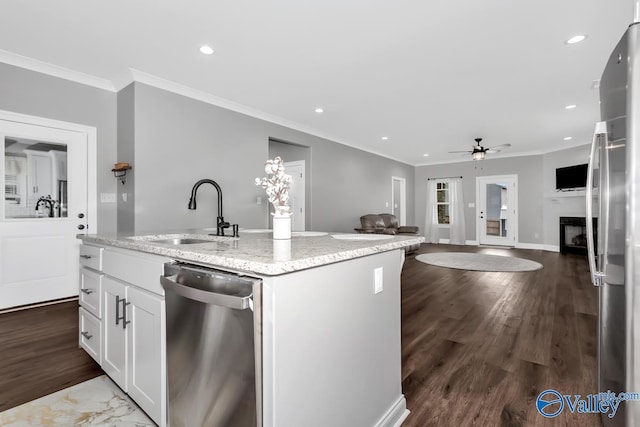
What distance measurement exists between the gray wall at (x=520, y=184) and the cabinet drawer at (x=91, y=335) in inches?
361

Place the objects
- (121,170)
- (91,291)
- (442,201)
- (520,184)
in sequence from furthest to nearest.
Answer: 1. (442,201)
2. (520,184)
3. (121,170)
4. (91,291)

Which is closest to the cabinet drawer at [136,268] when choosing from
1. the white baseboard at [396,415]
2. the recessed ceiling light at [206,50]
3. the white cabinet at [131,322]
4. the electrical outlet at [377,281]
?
the white cabinet at [131,322]

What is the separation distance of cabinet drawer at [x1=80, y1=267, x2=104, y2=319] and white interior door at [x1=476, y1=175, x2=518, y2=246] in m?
9.18

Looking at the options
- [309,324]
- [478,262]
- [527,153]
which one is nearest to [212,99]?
[309,324]

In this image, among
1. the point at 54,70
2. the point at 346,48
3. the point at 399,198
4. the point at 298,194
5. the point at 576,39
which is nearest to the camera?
the point at 576,39

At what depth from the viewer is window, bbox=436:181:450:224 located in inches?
370

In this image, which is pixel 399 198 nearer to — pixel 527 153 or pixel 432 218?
pixel 432 218

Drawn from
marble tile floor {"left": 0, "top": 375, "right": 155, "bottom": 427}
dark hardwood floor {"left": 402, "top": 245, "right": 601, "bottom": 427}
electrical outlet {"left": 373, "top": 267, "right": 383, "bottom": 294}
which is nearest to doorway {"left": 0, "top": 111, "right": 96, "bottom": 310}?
marble tile floor {"left": 0, "top": 375, "right": 155, "bottom": 427}

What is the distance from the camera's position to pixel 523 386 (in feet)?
6.02

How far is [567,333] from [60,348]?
419cm

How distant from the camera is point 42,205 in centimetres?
A: 333

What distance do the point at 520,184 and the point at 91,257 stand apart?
940 centimetres

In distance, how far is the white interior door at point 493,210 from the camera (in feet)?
27.9

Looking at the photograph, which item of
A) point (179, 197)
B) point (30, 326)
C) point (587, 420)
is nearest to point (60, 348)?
point (30, 326)
